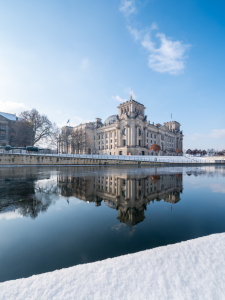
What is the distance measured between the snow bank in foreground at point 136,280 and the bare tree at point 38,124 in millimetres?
52605

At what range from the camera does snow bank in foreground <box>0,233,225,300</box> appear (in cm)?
199

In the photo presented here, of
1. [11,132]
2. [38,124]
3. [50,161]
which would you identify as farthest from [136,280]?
[11,132]

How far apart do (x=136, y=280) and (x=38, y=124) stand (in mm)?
54760

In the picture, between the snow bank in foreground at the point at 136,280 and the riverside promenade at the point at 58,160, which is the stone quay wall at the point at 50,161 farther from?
the snow bank in foreground at the point at 136,280

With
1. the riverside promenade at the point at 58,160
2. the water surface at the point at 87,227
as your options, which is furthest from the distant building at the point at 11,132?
the water surface at the point at 87,227

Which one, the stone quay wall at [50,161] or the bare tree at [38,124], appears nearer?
the stone quay wall at [50,161]

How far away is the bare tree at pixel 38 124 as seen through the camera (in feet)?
159

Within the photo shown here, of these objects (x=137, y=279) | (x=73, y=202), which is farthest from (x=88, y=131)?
(x=137, y=279)

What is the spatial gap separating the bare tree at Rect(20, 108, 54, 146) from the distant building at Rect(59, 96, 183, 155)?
6.99 meters

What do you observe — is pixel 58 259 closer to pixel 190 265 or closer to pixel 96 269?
pixel 96 269

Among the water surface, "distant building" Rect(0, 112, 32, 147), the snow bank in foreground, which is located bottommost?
the water surface

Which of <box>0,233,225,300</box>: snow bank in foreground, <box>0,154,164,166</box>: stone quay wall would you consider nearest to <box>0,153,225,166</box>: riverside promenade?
<box>0,154,164,166</box>: stone quay wall

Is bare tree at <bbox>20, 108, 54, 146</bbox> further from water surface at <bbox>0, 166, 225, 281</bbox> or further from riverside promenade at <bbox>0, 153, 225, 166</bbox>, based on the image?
water surface at <bbox>0, 166, 225, 281</bbox>

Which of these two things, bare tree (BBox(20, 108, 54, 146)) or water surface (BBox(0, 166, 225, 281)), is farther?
bare tree (BBox(20, 108, 54, 146))
